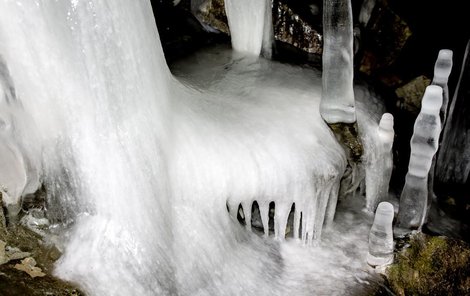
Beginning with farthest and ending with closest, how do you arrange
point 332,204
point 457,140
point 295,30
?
point 295,30 < point 457,140 < point 332,204

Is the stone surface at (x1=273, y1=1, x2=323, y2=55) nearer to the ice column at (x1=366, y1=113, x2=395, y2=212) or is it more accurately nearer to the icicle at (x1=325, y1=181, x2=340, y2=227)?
the ice column at (x1=366, y1=113, x2=395, y2=212)

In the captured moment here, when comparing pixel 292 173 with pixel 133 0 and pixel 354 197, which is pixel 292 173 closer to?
pixel 354 197

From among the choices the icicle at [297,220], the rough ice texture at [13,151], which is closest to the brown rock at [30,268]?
the rough ice texture at [13,151]

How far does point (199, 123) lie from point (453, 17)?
3563mm

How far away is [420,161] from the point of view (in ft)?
12.2

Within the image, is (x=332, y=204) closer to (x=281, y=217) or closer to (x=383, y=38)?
(x=281, y=217)

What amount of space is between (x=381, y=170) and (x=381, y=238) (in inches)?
33.5

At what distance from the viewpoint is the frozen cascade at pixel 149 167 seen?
113 inches

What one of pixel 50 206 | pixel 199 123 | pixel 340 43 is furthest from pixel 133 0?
pixel 340 43

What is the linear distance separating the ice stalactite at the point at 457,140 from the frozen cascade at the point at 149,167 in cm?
172

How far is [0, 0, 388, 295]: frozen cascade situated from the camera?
9.42ft

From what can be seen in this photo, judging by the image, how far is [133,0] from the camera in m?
2.98

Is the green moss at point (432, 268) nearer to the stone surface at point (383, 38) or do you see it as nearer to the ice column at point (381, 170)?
the ice column at point (381, 170)

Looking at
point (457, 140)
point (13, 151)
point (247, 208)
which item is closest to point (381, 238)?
point (247, 208)
